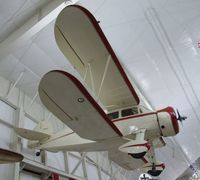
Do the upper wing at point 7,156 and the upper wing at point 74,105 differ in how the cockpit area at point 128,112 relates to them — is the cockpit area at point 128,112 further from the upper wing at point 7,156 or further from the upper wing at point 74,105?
the upper wing at point 7,156

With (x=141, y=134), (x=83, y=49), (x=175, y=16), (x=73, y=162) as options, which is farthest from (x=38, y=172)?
(x=175, y=16)

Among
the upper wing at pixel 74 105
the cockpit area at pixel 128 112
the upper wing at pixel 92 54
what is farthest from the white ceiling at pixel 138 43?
the cockpit area at pixel 128 112

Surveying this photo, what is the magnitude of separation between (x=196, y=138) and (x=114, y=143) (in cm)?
1006

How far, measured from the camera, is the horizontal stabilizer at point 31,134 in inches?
238

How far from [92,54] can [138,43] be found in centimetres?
323

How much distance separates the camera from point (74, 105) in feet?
14.4

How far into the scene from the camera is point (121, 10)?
6.98m

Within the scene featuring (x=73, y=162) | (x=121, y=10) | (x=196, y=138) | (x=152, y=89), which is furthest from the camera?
(x=196, y=138)

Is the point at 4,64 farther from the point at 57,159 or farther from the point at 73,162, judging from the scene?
the point at 73,162

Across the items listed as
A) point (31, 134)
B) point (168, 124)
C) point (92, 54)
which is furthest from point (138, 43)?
point (31, 134)

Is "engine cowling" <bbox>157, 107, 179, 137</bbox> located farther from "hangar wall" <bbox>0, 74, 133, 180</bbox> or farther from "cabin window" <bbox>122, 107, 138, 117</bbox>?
"hangar wall" <bbox>0, 74, 133, 180</bbox>

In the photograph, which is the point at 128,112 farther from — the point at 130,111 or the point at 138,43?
the point at 138,43

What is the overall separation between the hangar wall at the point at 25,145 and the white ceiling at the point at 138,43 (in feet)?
1.65

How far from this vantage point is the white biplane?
4.30m
